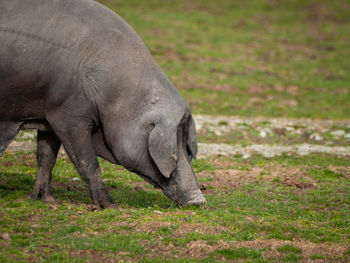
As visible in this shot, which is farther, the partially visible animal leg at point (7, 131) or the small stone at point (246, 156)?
the small stone at point (246, 156)

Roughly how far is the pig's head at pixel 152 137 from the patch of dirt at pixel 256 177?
2.83m

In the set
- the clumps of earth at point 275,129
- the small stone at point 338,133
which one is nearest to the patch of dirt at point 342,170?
the clumps of earth at point 275,129

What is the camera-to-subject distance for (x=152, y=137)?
927 cm

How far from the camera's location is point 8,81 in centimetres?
883

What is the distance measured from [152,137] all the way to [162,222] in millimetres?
1432

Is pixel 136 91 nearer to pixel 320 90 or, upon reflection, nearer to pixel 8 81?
pixel 8 81

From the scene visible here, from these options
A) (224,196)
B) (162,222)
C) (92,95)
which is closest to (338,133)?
(224,196)

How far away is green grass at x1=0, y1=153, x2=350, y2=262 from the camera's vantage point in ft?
25.1

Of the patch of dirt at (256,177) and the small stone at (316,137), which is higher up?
the patch of dirt at (256,177)

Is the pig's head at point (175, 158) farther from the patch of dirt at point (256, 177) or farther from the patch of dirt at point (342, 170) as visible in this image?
the patch of dirt at point (342, 170)

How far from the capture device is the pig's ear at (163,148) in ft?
30.5

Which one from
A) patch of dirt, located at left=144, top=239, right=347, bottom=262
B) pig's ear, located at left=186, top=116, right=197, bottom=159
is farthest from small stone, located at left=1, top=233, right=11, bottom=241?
pig's ear, located at left=186, top=116, right=197, bottom=159

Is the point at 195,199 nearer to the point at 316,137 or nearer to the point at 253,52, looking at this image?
the point at 316,137

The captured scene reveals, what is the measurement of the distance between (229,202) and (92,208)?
3.03m
